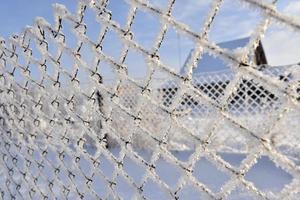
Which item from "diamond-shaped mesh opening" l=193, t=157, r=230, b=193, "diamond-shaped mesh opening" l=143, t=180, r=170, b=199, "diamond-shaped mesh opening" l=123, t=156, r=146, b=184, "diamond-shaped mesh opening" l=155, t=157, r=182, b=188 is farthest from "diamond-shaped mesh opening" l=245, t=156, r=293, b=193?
"diamond-shaped mesh opening" l=123, t=156, r=146, b=184

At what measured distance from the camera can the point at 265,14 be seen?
0.94 metres

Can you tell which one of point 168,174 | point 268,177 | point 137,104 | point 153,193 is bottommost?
point 168,174

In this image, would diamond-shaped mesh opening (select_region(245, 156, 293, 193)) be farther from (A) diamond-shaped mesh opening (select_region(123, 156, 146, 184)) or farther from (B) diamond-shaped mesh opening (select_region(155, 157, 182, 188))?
(A) diamond-shaped mesh opening (select_region(123, 156, 146, 184))

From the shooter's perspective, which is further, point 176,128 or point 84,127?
point 84,127

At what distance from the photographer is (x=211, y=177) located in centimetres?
536

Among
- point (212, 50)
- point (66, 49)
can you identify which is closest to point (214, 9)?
point (212, 50)

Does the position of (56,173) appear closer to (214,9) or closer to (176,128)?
(176,128)

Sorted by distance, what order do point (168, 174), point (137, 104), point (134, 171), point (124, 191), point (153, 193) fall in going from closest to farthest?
point (137, 104) → point (153, 193) → point (124, 191) → point (168, 174) → point (134, 171)

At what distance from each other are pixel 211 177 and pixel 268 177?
2.32ft

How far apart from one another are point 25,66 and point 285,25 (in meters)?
1.64

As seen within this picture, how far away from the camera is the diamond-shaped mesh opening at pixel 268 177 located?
4.82m

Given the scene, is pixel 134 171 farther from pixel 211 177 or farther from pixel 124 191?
pixel 124 191

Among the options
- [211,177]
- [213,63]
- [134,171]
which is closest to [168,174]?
[134,171]

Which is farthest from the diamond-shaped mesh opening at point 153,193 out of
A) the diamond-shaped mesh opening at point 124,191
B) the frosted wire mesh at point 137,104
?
the frosted wire mesh at point 137,104
